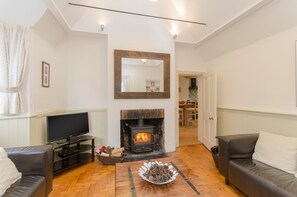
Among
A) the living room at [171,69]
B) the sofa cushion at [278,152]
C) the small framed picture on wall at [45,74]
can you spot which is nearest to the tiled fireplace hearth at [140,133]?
the living room at [171,69]

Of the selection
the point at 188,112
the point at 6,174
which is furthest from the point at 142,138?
the point at 188,112

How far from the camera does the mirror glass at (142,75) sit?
11.6 feet

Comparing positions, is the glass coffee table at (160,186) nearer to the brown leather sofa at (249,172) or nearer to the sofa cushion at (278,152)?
the brown leather sofa at (249,172)

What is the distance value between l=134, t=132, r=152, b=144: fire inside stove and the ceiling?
234cm

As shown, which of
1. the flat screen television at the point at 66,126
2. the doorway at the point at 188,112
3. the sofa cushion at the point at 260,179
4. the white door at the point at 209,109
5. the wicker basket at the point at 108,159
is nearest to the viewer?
the sofa cushion at the point at 260,179

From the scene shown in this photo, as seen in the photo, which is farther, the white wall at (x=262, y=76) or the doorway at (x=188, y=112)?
the doorway at (x=188, y=112)

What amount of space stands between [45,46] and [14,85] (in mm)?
1054

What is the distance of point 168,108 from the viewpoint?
3785 mm

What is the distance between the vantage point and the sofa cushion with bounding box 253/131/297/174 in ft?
6.12

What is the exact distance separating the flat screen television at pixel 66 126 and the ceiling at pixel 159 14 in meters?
1.75

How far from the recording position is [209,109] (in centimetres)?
386

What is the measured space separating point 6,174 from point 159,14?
3.67 meters

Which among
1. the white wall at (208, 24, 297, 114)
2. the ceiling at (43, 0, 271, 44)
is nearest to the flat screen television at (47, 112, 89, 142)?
the ceiling at (43, 0, 271, 44)

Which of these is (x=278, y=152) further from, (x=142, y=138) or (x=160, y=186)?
(x=142, y=138)
